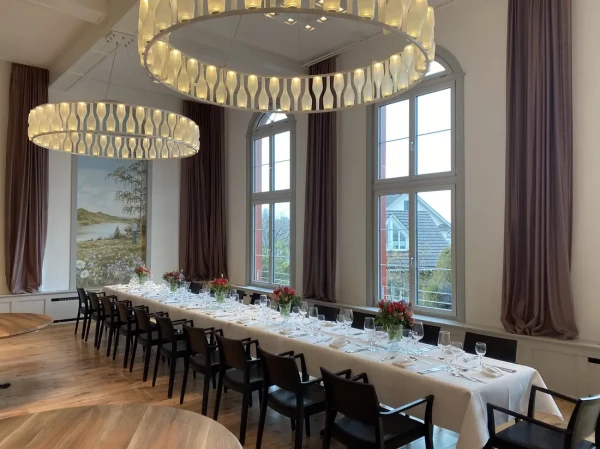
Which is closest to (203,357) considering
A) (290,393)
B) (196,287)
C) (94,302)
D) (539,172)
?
(290,393)

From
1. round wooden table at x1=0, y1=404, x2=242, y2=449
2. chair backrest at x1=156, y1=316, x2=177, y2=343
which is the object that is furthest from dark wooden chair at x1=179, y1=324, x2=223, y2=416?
round wooden table at x1=0, y1=404, x2=242, y2=449

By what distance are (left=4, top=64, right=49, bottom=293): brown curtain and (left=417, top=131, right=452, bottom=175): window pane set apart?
7066mm

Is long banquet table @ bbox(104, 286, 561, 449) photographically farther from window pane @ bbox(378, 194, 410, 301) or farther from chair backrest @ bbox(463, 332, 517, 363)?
window pane @ bbox(378, 194, 410, 301)

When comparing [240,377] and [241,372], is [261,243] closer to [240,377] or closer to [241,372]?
[241,372]

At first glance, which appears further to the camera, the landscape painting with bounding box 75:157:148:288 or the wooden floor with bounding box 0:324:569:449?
the landscape painting with bounding box 75:157:148:288

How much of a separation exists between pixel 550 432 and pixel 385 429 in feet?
3.46

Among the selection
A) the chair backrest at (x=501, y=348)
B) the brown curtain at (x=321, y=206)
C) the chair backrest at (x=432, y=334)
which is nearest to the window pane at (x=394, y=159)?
the brown curtain at (x=321, y=206)

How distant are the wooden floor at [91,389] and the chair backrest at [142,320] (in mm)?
603

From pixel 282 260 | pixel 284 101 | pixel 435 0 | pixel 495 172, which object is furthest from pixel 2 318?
pixel 435 0

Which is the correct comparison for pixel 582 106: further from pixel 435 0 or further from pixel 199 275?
pixel 199 275

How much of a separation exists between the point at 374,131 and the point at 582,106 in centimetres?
298

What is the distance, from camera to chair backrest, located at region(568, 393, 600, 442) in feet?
8.16

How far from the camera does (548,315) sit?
4.96 m

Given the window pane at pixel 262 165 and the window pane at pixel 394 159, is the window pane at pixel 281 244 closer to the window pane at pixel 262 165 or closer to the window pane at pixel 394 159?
the window pane at pixel 262 165
